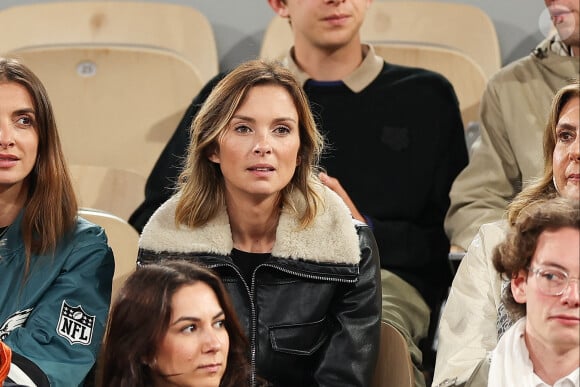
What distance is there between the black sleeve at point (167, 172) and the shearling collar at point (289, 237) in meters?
0.39

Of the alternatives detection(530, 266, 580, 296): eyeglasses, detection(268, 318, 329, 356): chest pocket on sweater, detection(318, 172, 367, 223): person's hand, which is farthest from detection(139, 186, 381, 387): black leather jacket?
detection(530, 266, 580, 296): eyeglasses

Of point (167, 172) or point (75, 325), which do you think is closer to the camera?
point (75, 325)

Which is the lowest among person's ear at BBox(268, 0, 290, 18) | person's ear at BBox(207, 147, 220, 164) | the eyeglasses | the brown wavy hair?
the eyeglasses

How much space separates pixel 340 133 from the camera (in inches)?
87.8

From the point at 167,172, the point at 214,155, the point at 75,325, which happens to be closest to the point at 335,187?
the point at 214,155

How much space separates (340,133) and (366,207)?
168 mm

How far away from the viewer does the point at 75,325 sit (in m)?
1.65

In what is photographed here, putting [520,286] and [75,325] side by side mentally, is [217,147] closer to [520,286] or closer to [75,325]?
[75,325]

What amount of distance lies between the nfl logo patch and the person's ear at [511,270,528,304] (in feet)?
2.21

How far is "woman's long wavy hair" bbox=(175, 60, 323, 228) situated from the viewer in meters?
1.74

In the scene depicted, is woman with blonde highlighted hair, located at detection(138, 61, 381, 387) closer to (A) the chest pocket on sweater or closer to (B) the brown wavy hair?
(A) the chest pocket on sweater

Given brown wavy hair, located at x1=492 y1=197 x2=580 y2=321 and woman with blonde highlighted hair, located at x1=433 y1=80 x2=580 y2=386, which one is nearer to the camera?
brown wavy hair, located at x1=492 y1=197 x2=580 y2=321

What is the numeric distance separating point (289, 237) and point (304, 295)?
0.09m

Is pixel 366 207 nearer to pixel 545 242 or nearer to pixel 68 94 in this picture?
pixel 68 94
